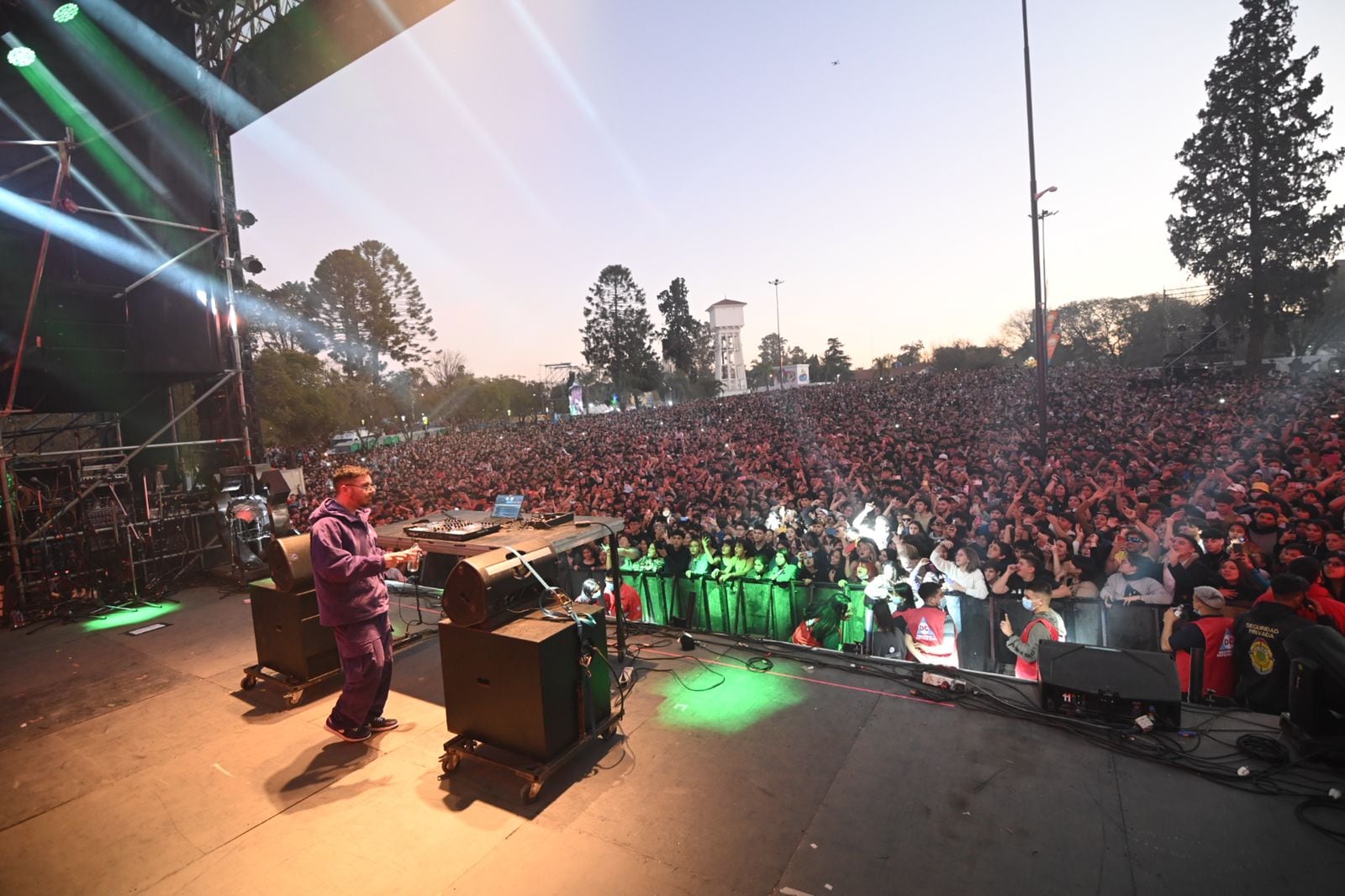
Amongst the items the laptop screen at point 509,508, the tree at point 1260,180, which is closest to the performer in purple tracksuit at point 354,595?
the laptop screen at point 509,508

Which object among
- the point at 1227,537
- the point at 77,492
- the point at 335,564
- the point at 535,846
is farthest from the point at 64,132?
the point at 1227,537

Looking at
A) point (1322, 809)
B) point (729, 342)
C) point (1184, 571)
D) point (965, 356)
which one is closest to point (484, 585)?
point (1322, 809)

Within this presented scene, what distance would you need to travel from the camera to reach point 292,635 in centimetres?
448

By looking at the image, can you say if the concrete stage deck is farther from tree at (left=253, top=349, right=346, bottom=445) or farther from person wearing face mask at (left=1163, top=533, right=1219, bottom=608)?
tree at (left=253, top=349, right=346, bottom=445)

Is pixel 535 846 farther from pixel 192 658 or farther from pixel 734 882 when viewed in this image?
pixel 192 658

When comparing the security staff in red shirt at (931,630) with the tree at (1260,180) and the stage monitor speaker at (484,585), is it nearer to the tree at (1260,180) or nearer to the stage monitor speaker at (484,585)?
the stage monitor speaker at (484,585)

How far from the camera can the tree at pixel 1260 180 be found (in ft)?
77.0

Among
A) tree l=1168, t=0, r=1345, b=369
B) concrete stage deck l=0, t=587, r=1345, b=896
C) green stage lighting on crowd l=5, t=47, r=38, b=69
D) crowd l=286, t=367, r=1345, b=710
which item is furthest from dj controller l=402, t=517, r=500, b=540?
tree l=1168, t=0, r=1345, b=369

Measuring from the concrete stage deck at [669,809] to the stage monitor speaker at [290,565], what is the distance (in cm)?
90

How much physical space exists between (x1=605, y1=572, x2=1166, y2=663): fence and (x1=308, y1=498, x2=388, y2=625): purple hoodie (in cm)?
289

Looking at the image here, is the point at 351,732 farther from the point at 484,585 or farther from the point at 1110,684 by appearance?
the point at 1110,684

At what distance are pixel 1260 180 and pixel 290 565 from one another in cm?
3547

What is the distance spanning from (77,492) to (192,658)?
14.8 feet

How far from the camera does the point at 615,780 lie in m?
3.26
